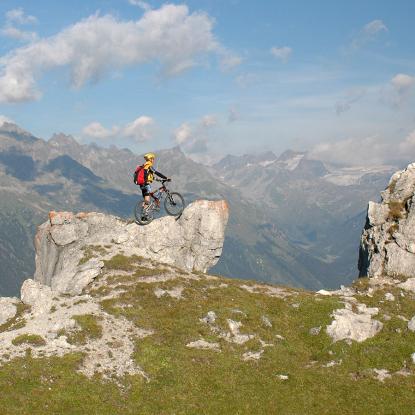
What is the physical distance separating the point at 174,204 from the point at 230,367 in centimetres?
1995

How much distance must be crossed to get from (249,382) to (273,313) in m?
13.7

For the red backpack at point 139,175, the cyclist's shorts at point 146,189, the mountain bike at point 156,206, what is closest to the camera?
the red backpack at point 139,175

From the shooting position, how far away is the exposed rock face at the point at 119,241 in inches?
2420

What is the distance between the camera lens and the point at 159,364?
33.8 metres

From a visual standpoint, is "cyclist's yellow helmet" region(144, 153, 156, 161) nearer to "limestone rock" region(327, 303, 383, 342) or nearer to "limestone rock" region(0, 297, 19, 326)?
"limestone rock" region(0, 297, 19, 326)

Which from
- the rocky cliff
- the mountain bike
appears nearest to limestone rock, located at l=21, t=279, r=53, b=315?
the rocky cliff

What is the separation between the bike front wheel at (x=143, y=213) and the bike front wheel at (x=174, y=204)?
189cm

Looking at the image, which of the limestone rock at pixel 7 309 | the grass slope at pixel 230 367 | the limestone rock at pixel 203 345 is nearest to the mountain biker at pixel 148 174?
the grass slope at pixel 230 367

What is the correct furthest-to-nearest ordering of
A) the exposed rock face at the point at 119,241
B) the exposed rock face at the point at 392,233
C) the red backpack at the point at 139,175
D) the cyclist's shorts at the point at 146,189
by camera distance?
1. the exposed rock face at the point at 119,241
2. the exposed rock face at the point at 392,233
3. the cyclist's shorts at the point at 146,189
4. the red backpack at the point at 139,175

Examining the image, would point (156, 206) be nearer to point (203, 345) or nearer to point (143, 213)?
point (143, 213)

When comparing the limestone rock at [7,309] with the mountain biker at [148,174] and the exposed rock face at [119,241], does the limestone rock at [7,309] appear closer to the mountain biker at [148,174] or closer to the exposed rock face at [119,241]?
the exposed rock face at [119,241]

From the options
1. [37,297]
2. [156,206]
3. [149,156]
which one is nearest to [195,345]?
[156,206]

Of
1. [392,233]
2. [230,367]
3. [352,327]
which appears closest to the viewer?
[230,367]

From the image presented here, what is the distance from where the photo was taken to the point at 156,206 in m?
47.0
